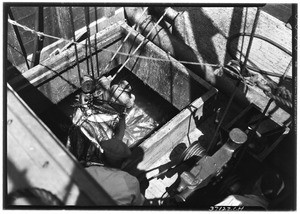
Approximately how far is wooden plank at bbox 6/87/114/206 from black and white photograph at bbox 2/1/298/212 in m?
0.31

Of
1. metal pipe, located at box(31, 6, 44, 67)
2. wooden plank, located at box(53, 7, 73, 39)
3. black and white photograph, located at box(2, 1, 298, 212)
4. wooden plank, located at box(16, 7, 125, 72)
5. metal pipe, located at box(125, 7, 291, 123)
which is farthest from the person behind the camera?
wooden plank, located at box(16, 7, 125, 72)

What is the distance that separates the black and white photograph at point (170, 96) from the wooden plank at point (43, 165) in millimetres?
313

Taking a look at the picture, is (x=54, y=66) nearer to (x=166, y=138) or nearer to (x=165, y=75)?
(x=165, y=75)

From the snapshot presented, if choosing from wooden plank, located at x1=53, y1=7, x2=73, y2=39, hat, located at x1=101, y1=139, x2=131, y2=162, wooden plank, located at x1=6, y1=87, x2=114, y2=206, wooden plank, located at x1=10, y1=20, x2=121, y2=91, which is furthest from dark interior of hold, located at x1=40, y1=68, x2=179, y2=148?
wooden plank, located at x1=6, y1=87, x2=114, y2=206

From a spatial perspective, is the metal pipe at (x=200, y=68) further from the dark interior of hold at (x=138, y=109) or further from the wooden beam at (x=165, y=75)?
the dark interior of hold at (x=138, y=109)

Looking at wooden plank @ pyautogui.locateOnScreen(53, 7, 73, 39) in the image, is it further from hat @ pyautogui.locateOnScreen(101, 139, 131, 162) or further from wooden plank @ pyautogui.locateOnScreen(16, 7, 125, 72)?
hat @ pyautogui.locateOnScreen(101, 139, 131, 162)

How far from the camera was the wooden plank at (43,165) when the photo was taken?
132 inches

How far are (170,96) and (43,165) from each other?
5.37 metres

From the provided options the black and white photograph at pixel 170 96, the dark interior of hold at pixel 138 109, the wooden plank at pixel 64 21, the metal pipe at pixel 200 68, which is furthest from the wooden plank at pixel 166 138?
the wooden plank at pixel 64 21

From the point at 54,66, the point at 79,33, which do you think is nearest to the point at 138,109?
the point at 54,66

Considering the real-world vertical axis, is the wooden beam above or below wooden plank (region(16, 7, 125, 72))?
below

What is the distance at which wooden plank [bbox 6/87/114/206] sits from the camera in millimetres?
3352

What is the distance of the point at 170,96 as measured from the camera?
8531 mm

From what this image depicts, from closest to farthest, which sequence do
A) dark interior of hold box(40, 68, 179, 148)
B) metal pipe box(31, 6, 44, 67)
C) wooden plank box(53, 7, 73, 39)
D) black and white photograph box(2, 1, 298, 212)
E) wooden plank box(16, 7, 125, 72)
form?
black and white photograph box(2, 1, 298, 212), metal pipe box(31, 6, 44, 67), wooden plank box(53, 7, 73, 39), dark interior of hold box(40, 68, 179, 148), wooden plank box(16, 7, 125, 72)
